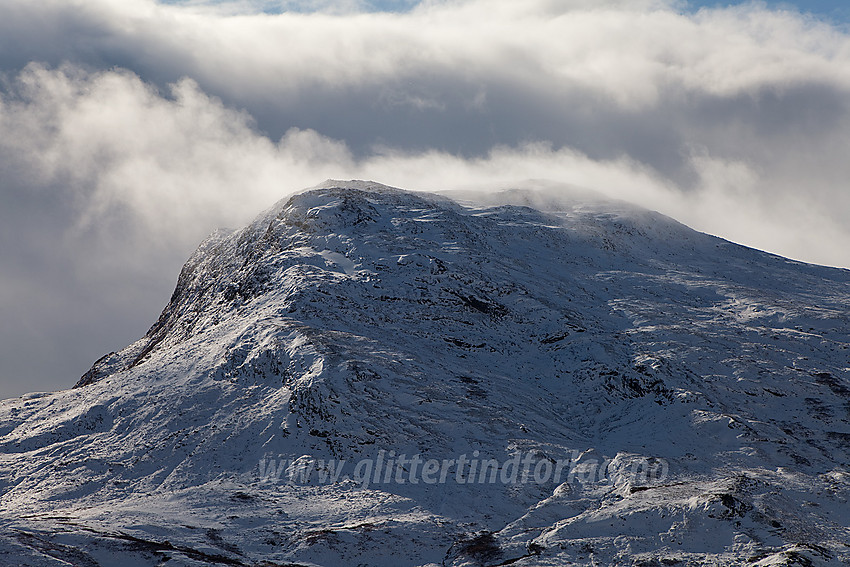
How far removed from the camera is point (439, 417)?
64.8m

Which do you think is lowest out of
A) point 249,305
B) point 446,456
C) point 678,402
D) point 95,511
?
point 95,511

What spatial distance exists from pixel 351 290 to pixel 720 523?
155 ft

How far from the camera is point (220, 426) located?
64250 millimetres

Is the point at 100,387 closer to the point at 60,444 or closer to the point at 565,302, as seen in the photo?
the point at 60,444

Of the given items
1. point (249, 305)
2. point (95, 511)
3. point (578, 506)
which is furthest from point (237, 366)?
point (578, 506)

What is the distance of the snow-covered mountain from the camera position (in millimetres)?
48938

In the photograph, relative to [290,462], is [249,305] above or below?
above

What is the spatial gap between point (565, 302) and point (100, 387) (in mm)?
52550

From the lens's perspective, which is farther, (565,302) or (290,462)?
(565,302)

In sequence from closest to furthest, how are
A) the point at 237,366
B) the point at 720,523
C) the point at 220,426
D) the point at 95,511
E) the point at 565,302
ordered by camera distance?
the point at 720,523
the point at 95,511
the point at 220,426
the point at 237,366
the point at 565,302

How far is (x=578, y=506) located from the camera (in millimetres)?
53688

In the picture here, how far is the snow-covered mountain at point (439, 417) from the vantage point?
1927 inches

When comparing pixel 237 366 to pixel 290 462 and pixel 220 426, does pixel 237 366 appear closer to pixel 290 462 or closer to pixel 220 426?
pixel 220 426

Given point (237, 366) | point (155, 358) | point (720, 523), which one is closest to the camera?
point (720, 523)
